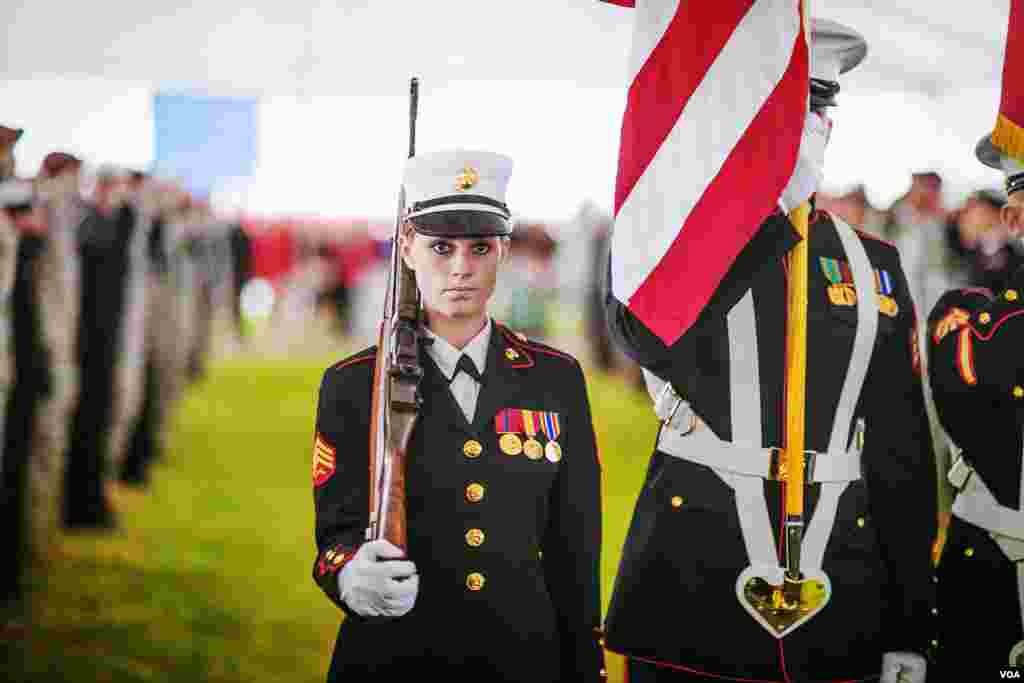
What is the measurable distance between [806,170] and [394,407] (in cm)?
96

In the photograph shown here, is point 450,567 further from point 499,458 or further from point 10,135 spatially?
point 10,135

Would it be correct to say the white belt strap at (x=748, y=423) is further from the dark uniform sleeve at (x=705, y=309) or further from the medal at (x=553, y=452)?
the medal at (x=553, y=452)

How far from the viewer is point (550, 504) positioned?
6.78ft

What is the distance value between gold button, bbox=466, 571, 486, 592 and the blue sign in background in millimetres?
2532

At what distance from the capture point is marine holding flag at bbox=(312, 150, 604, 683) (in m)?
1.96

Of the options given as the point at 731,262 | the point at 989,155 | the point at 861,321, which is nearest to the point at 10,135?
the point at 731,262

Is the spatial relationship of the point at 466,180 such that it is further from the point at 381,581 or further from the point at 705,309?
the point at 381,581

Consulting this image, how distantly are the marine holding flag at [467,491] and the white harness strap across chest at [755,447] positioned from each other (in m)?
0.22

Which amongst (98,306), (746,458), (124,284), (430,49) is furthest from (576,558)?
(124,284)

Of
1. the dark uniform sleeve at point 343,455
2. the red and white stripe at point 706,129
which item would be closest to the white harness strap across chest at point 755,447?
the red and white stripe at point 706,129

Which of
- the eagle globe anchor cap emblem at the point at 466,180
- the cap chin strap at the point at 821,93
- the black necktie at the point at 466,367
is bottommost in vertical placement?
the black necktie at the point at 466,367

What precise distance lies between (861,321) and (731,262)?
0.30 m

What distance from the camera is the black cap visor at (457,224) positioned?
2.00 m

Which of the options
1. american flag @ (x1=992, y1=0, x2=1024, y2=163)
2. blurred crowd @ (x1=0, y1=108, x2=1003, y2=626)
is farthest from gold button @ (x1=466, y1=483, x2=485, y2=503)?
american flag @ (x1=992, y1=0, x2=1024, y2=163)
